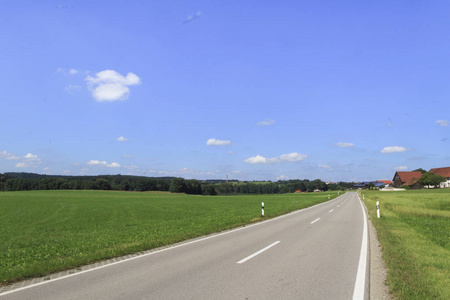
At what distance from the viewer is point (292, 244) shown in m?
10.4

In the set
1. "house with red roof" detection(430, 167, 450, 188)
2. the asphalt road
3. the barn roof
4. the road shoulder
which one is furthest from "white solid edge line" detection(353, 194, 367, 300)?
the barn roof

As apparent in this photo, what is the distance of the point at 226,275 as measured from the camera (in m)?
6.58

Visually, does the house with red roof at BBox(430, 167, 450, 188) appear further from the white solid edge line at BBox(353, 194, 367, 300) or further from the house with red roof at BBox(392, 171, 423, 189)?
the white solid edge line at BBox(353, 194, 367, 300)

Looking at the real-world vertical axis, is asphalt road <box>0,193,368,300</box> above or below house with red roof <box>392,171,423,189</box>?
below

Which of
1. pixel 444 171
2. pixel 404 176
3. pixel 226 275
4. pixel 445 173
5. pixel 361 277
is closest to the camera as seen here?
pixel 361 277

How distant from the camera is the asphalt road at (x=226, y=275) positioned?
5438 millimetres

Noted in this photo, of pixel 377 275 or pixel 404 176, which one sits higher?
pixel 404 176

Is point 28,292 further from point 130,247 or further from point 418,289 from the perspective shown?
point 418,289

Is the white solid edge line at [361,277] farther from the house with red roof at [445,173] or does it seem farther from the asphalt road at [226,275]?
the house with red roof at [445,173]

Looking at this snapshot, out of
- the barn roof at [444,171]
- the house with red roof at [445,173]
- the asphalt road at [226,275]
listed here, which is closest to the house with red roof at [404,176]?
the house with red roof at [445,173]

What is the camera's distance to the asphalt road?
5.44 m

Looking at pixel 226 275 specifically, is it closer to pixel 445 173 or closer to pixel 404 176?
pixel 445 173

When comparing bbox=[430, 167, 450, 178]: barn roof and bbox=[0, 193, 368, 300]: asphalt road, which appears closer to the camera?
bbox=[0, 193, 368, 300]: asphalt road

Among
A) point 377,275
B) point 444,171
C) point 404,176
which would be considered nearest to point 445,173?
point 444,171
